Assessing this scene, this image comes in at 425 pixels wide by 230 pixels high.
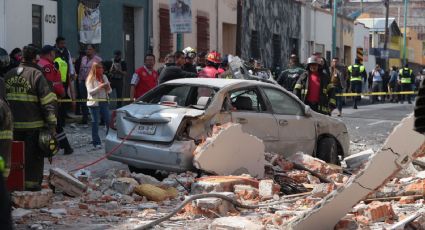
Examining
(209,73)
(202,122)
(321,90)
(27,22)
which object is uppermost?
(27,22)

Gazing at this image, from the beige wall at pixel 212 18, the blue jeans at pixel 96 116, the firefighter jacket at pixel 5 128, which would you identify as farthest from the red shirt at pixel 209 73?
the beige wall at pixel 212 18

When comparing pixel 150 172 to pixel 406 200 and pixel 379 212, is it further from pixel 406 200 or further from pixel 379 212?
pixel 379 212

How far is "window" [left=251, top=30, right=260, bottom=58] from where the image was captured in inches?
1313

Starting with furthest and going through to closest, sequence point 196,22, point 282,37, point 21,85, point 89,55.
Answer: point 282,37, point 196,22, point 89,55, point 21,85

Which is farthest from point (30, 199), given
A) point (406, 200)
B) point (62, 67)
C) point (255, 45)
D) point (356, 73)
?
point (255, 45)

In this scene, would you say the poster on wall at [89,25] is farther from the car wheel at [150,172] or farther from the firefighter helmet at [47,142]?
the firefighter helmet at [47,142]

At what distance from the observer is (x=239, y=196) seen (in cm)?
878

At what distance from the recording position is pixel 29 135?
8375 millimetres

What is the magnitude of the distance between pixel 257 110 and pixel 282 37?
2690 cm

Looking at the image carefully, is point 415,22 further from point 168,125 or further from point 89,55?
point 168,125

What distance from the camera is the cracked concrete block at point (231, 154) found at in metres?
9.45

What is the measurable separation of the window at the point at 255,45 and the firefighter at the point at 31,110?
→ 25.1 m

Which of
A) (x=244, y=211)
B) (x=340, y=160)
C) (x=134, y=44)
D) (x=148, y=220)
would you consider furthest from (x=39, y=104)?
(x=134, y=44)

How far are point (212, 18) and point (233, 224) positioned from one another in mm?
22236
